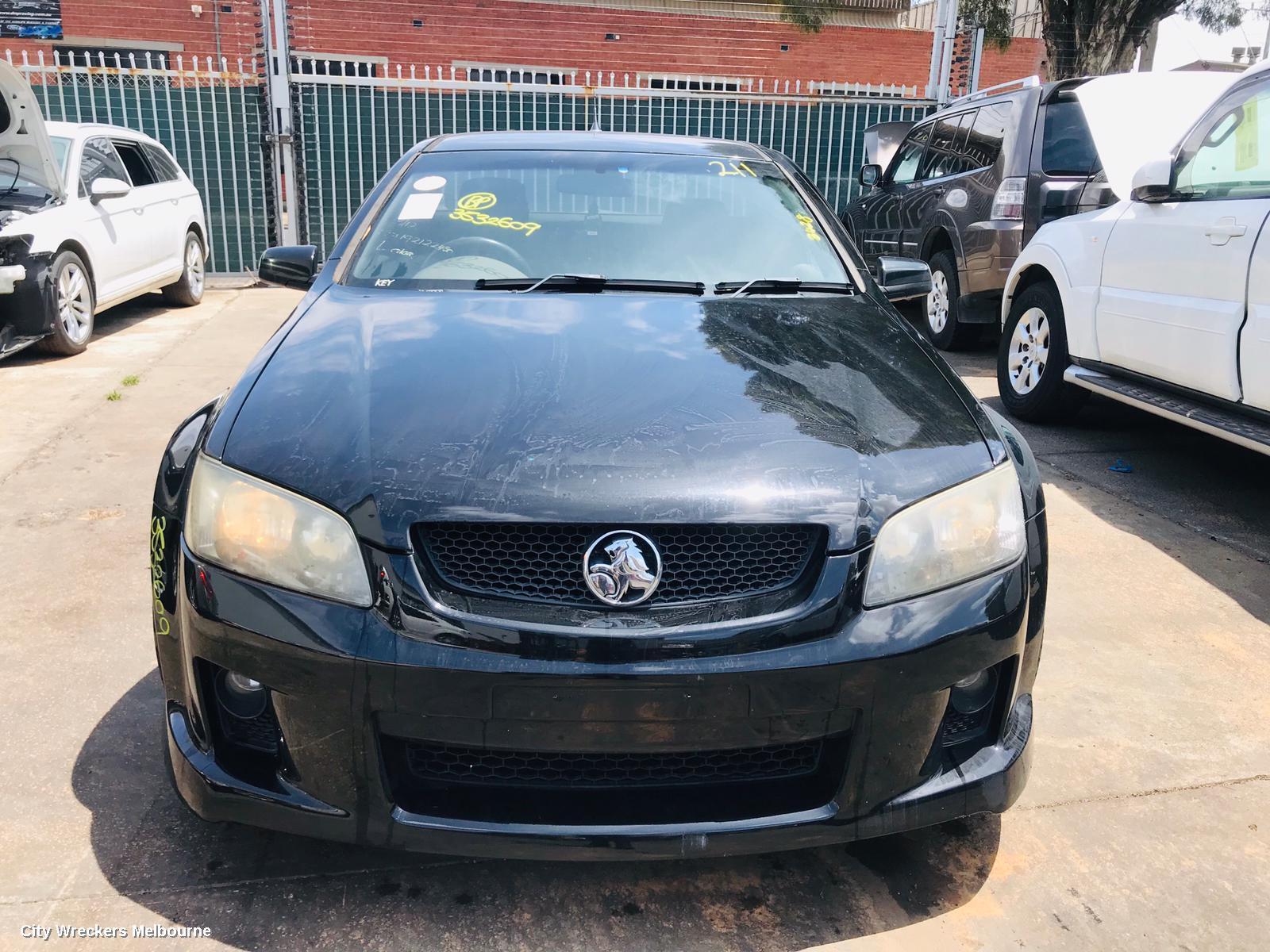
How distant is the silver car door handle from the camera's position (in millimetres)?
4129

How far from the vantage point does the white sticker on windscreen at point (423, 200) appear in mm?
3271

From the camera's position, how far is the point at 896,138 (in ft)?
38.9

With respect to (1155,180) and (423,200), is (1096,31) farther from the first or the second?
(423,200)

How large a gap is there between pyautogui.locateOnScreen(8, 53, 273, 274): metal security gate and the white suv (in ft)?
26.8

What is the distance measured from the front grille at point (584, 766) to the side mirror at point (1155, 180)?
3748 millimetres

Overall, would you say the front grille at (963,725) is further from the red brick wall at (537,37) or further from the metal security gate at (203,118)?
the red brick wall at (537,37)

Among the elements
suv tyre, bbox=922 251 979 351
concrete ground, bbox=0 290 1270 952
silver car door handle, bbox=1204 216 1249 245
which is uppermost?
silver car door handle, bbox=1204 216 1249 245

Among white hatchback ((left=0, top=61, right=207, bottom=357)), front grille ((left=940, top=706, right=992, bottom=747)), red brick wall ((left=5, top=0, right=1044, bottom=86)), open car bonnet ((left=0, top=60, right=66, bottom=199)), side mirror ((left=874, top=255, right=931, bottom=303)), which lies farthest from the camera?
red brick wall ((left=5, top=0, right=1044, bottom=86))

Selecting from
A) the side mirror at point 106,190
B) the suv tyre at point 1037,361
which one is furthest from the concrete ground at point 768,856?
the side mirror at point 106,190

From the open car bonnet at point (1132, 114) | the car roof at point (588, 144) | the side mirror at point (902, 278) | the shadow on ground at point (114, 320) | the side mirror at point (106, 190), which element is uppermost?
the open car bonnet at point (1132, 114)

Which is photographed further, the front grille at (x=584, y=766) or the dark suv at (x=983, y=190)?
the dark suv at (x=983, y=190)

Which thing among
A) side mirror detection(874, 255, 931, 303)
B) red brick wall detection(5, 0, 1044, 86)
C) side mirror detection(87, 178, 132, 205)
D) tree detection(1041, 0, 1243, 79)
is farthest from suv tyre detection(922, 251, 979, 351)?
red brick wall detection(5, 0, 1044, 86)

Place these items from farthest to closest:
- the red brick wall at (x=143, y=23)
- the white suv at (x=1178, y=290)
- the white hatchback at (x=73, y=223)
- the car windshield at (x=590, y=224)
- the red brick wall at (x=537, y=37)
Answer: the red brick wall at (x=537, y=37), the red brick wall at (x=143, y=23), the white hatchback at (x=73, y=223), the white suv at (x=1178, y=290), the car windshield at (x=590, y=224)

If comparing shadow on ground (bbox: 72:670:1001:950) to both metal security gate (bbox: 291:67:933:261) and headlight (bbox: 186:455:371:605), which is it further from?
metal security gate (bbox: 291:67:933:261)
